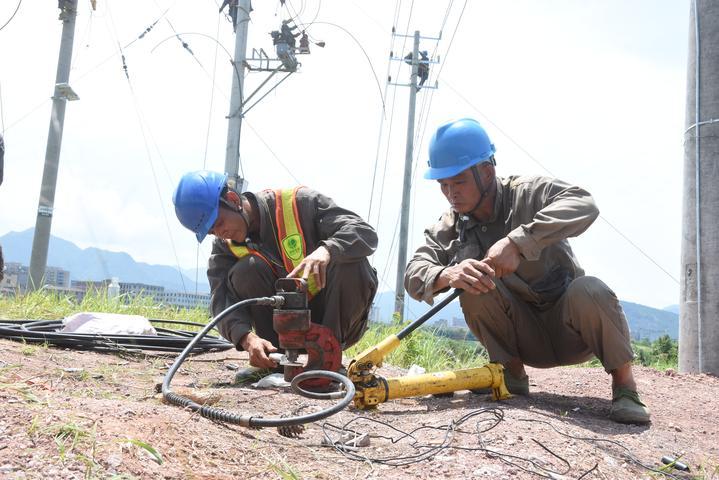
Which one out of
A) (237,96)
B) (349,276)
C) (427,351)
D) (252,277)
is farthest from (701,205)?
(237,96)

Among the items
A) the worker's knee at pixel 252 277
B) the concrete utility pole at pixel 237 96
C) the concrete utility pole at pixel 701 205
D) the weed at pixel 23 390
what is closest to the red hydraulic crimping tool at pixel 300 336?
the worker's knee at pixel 252 277

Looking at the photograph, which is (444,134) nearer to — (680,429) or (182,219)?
(182,219)

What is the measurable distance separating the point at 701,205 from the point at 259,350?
3184 mm

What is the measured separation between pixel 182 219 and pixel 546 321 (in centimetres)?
190

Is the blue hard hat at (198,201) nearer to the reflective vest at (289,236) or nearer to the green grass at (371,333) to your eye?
the reflective vest at (289,236)

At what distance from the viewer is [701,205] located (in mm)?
4570

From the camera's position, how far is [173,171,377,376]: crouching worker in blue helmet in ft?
11.1

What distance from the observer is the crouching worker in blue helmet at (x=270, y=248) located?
340cm

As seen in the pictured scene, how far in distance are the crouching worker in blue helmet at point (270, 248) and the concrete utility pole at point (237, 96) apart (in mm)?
6324

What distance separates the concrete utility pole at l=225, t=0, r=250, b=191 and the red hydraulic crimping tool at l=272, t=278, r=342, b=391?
278 inches

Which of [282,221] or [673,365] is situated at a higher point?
[282,221]

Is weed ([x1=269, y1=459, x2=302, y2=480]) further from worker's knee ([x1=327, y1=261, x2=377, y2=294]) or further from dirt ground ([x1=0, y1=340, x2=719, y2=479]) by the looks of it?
worker's knee ([x1=327, y1=261, x2=377, y2=294])

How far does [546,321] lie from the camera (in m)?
3.36

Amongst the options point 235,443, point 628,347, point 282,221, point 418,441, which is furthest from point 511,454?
point 282,221
